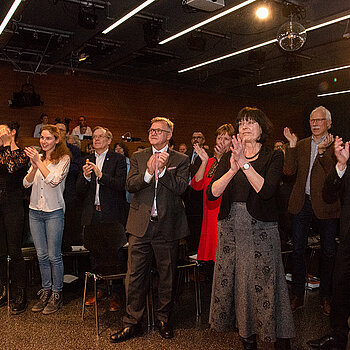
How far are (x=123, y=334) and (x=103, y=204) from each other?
1.23 m

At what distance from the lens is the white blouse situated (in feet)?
11.8

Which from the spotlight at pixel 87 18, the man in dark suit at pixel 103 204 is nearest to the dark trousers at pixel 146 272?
the man in dark suit at pixel 103 204

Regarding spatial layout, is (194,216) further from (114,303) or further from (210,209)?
(114,303)

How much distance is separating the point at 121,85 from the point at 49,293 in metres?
9.00

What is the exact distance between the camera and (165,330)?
3107 mm

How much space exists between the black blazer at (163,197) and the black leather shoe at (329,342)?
1272 mm

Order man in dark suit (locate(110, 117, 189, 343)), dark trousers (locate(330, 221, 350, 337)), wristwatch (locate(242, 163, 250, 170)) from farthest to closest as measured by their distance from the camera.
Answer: man in dark suit (locate(110, 117, 189, 343)) < dark trousers (locate(330, 221, 350, 337)) < wristwatch (locate(242, 163, 250, 170))

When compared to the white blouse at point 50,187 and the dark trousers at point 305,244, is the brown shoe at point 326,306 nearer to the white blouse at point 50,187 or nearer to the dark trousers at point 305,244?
the dark trousers at point 305,244

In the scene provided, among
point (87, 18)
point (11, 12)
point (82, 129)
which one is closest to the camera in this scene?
point (11, 12)

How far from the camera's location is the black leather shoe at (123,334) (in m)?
3.00

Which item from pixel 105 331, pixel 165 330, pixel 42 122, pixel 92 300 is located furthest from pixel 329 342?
pixel 42 122

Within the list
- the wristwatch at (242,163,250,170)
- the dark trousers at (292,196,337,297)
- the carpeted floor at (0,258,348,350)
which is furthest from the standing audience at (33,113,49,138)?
the wristwatch at (242,163,250,170)

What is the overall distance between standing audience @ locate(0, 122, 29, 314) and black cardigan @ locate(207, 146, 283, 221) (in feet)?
6.45

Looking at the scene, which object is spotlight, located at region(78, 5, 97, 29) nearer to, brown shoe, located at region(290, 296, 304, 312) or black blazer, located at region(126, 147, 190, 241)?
black blazer, located at region(126, 147, 190, 241)
